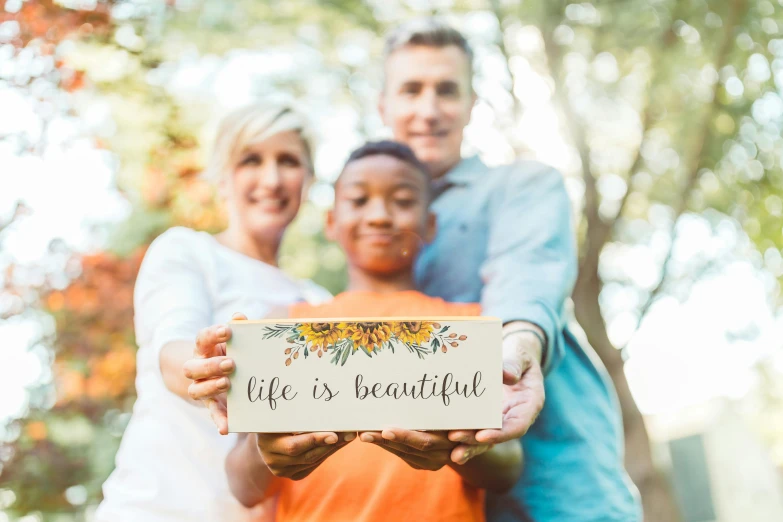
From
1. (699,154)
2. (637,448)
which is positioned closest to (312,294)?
(637,448)

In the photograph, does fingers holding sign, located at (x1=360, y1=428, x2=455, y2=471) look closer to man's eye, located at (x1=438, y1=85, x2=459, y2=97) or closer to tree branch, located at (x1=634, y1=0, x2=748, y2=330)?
man's eye, located at (x1=438, y1=85, x2=459, y2=97)

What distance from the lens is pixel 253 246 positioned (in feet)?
6.31

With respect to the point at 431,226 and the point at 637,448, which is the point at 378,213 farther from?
the point at 637,448

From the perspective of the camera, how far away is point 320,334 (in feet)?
3.59

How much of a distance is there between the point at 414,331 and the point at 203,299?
30.0 inches

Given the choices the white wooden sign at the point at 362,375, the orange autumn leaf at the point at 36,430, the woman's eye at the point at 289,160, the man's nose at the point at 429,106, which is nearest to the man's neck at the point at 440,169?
the man's nose at the point at 429,106

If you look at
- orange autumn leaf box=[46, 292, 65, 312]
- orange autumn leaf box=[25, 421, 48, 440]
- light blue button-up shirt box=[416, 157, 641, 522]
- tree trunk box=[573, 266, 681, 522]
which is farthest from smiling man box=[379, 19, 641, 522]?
orange autumn leaf box=[25, 421, 48, 440]

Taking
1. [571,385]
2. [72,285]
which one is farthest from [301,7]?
[571,385]

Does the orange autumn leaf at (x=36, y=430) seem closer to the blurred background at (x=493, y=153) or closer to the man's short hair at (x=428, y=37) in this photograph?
the blurred background at (x=493, y=153)

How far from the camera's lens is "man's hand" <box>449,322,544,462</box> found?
1.11 meters

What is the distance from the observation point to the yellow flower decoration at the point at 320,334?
1.09 m

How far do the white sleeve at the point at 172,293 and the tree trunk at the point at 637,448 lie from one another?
2.32m

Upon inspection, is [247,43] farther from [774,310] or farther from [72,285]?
[774,310]

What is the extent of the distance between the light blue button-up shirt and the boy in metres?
0.12
